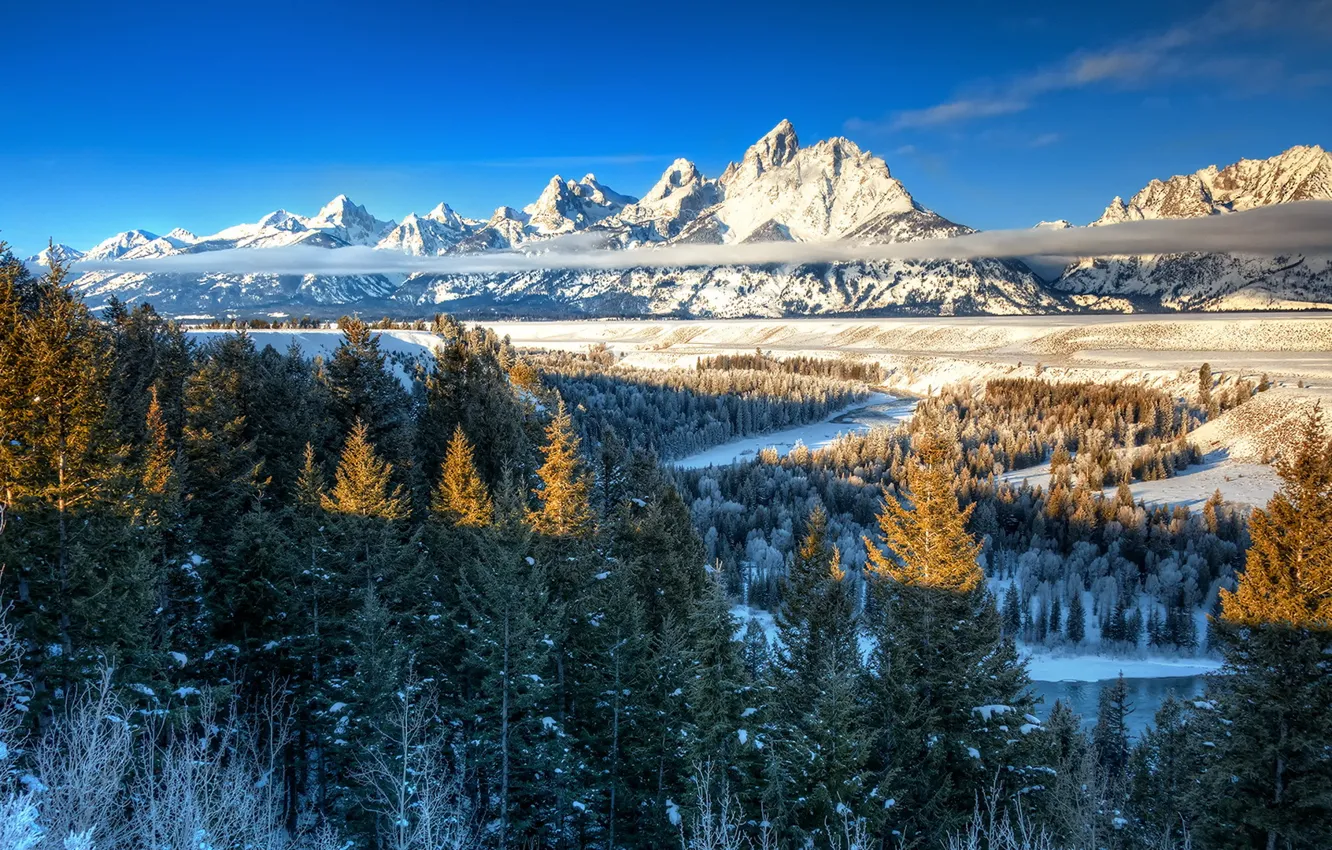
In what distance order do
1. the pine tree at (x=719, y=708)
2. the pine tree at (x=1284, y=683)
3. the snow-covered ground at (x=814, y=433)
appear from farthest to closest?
1. the snow-covered ground at (x=814, y=433)
2. the pine tree at (x=719, y=708)
3. the pine tree at (x=1284, y=683)

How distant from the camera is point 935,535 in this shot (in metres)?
18.4

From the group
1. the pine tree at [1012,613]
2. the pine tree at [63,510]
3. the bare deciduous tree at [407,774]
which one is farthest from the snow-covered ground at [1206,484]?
the pine tree at [63,510]

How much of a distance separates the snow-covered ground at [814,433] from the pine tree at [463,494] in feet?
314

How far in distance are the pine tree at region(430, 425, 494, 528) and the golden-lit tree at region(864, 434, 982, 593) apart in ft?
49.0

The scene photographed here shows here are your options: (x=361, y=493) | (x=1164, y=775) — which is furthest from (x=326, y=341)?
(x=1164, y=775)

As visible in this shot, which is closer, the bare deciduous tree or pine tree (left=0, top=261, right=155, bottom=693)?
pine tree (left=0, top=261, right=155, bottom=693)

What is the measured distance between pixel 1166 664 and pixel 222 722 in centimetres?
6921

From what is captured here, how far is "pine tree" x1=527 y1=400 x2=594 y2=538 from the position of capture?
25422 mm

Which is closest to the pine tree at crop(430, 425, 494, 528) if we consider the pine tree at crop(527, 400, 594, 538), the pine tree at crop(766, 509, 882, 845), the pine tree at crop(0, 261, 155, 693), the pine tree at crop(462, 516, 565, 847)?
the pine tree at crop(527, 400, 594, 538)

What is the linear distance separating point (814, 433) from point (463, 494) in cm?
13761

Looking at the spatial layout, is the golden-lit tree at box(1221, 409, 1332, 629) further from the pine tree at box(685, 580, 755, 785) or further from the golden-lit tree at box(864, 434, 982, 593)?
the pine tree at box(685, 580, 755, 785)

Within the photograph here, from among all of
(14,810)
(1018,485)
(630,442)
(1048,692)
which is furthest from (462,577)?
(630,442)

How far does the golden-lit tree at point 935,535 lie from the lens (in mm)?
18109

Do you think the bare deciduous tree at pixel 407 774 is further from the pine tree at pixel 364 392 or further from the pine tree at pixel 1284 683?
the pine tree at pixel 1284 683
